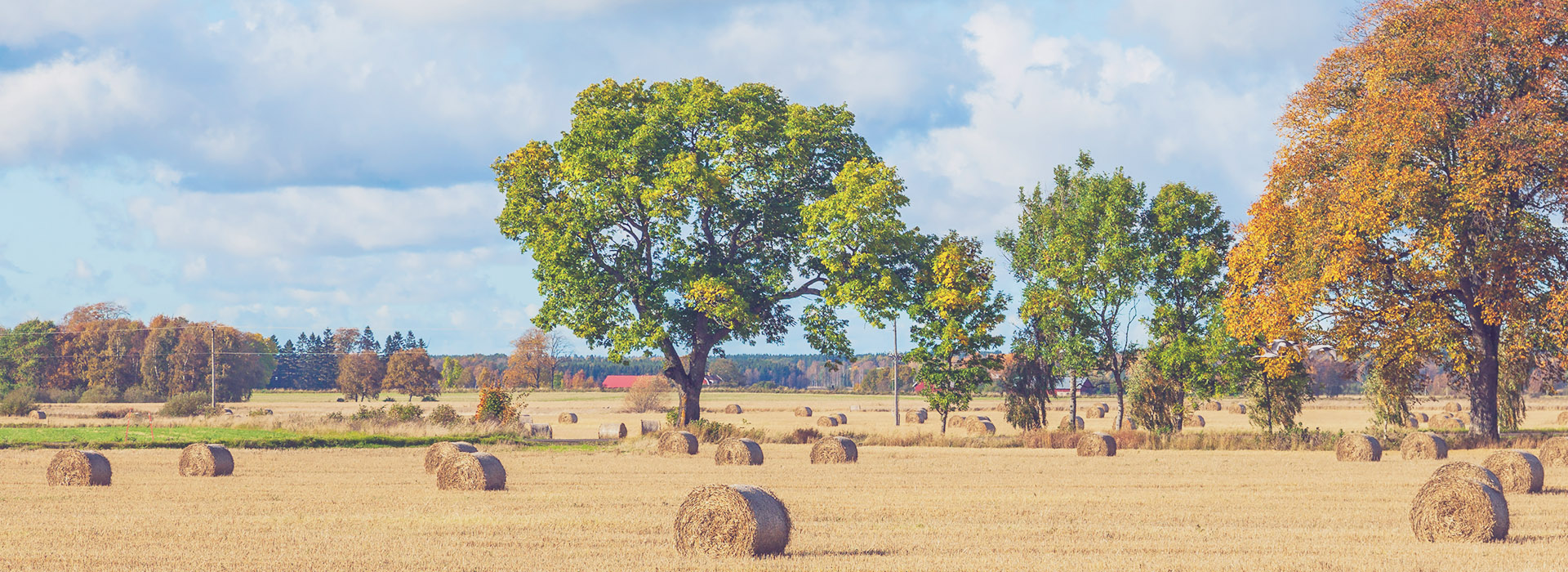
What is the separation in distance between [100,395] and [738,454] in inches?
4098

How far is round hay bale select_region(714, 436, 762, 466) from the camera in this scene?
34000 millimetres

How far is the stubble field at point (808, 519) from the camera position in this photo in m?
15.5

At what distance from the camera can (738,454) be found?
34.2 m

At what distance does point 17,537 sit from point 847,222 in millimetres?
31472

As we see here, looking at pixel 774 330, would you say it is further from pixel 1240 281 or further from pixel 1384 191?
pixel 1384 191

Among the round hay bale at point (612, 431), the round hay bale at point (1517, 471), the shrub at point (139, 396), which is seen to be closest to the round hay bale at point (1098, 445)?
the round hay bale at point (1517, 471)

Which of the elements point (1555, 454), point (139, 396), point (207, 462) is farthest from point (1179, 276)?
point (139, 396)

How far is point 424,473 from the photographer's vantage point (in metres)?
30.7

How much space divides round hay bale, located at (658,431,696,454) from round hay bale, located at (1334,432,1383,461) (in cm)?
1825

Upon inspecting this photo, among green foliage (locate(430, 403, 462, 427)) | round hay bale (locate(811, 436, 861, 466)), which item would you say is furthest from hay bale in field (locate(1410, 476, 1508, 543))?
green foliage (locate(430, 403, 462, 427))

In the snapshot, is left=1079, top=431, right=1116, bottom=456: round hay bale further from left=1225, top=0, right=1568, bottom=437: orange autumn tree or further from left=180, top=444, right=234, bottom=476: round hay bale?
left=180, top=444, right=234, bottom=476: round hay bale

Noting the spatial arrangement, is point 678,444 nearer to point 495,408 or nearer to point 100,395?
point 495,408

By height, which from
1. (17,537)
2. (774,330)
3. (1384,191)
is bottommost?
(17,537)

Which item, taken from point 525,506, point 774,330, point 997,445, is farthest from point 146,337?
point 525,506
